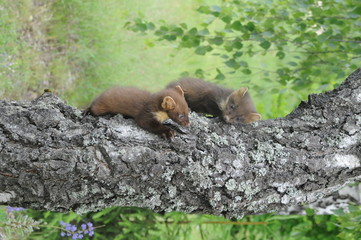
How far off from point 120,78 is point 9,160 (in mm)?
6337

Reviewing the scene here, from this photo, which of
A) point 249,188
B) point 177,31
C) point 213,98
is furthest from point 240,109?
point 177,31

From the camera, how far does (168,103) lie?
347 centimetres

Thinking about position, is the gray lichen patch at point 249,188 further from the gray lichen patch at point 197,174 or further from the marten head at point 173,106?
the marten head at point 173,106

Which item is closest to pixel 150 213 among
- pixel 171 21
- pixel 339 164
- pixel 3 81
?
pixel 3 81

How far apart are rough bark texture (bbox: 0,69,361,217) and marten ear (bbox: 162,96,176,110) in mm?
388

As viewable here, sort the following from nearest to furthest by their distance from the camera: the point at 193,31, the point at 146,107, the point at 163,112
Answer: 1. the point at 146,107
2. the point at 163,112
3. the point at 193,31

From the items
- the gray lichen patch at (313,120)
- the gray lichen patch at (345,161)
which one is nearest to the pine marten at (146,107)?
the gray lichen patch at (313,120)

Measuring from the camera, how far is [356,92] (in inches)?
126

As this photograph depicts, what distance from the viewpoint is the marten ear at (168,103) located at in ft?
11.4

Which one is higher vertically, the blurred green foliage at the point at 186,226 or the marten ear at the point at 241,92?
the marten ear at the point at 241,92

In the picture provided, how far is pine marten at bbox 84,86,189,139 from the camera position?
113 inches

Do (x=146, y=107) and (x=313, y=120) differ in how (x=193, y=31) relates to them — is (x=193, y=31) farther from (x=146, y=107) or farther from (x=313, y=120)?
(x=313, y=120)

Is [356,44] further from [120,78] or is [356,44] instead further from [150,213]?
[120,78]

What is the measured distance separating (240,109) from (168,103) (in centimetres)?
84
